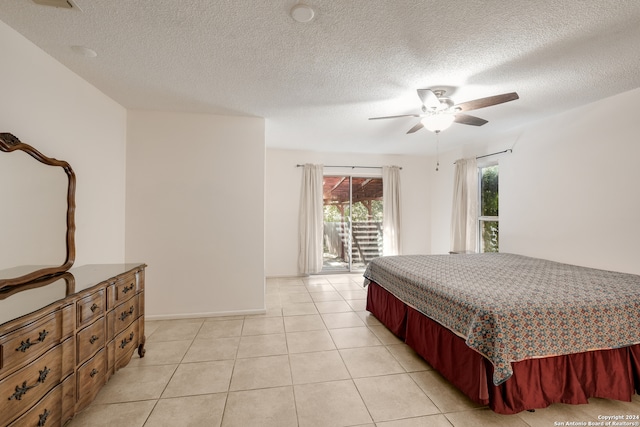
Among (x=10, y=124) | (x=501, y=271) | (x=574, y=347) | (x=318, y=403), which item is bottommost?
(x=318, y=403)

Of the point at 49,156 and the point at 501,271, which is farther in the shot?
the point at 501,271

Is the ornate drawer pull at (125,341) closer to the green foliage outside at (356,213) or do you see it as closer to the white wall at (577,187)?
the green foliage outside at (356,213)

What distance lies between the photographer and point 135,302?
2250 mm

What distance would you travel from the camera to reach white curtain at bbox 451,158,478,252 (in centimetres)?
442

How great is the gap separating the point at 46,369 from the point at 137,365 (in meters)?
1.09

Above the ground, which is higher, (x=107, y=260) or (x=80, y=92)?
(x=80, y=92)

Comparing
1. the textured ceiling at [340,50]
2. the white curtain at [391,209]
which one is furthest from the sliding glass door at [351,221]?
the textured ceiling at [340,50]

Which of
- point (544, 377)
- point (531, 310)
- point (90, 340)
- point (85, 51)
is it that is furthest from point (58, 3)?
point (544, 377)

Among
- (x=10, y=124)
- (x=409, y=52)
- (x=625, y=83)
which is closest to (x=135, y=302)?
(x=10, y=124)

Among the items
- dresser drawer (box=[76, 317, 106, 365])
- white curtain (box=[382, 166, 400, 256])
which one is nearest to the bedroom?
dresser drawer (box=[76, 317, 106, 365])

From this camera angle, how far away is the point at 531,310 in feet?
5.53

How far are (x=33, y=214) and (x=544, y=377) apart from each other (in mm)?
3609

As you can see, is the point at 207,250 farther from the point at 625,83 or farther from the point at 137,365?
the point at 625,83

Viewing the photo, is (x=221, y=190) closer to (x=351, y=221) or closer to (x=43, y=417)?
(x=43, y=417)
